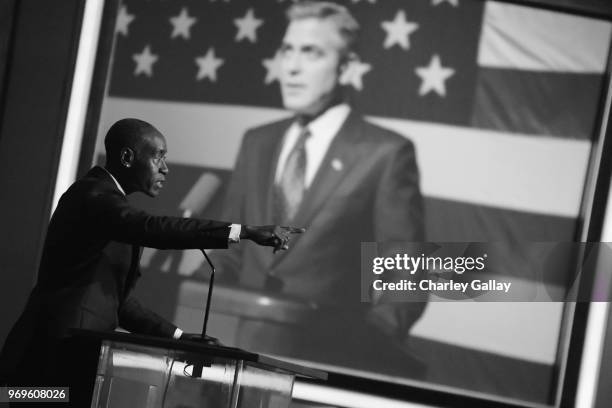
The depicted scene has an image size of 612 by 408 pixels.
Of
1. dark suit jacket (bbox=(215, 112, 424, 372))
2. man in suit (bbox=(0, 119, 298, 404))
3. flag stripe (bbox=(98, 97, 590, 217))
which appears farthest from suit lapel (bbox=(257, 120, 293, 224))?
man in suit (bbox=(0, 119, 298, 404))

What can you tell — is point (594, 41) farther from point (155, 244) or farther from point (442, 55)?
point (155, 244)

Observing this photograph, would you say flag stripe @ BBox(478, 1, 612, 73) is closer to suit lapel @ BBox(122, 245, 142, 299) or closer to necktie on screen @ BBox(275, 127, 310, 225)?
necktie on screen @ BBox(275, 127, 310, 225)

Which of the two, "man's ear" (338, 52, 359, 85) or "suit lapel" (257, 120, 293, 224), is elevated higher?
"man's ear" (338, 52, 359, 85)

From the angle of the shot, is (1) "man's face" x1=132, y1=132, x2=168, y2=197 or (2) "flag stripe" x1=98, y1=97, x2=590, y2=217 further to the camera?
(2) "flag stripe" x1=98, y1=97, x2=590, y2=217

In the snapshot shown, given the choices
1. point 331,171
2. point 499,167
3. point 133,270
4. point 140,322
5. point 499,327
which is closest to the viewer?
point 133,270

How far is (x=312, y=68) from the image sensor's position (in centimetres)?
427

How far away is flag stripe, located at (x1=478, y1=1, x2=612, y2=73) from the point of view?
4.11 metres

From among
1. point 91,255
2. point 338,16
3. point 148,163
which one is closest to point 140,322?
point 91,255

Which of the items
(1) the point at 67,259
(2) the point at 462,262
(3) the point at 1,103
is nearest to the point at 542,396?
(2) the point at 462,262

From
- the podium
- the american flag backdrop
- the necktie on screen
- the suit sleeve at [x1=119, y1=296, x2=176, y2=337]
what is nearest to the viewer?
the podium

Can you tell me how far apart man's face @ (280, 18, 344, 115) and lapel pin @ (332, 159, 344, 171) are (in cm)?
26

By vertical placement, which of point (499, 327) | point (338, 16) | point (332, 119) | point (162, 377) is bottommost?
point (162, 377)

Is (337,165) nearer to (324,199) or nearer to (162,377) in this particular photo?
(324,199)

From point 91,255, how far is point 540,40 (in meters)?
2.74
